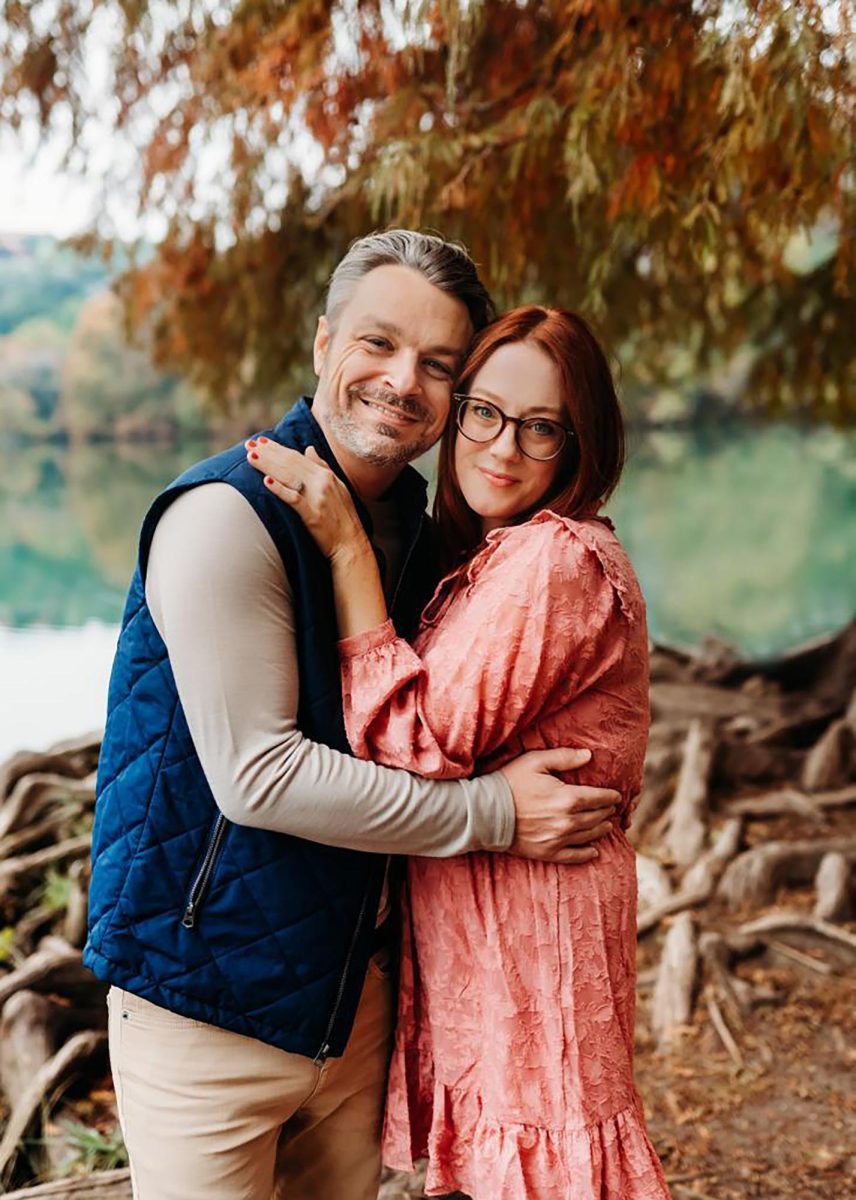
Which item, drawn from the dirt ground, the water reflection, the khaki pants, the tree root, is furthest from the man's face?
the water reflection

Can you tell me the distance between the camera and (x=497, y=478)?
1.68 m

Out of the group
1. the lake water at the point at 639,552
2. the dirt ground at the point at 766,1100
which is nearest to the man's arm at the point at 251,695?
the dirt ground at the point at 766,1100

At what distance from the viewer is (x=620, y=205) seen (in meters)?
3.02

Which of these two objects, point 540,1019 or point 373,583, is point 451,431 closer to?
point 373,583

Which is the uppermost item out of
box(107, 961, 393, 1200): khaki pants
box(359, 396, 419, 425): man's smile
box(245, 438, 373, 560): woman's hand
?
box(359, 396, 419, 425): man's smile

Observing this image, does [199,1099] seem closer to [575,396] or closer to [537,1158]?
[537,1158]

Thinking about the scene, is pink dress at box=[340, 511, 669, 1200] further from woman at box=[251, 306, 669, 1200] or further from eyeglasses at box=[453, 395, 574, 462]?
eyeglasses at box=[453, 395, 574, 462]

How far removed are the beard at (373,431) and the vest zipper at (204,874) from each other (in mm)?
548

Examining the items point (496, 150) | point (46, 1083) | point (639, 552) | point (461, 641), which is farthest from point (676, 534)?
point (461, 641)

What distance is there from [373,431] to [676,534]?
16.7 metres

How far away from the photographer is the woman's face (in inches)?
64.7

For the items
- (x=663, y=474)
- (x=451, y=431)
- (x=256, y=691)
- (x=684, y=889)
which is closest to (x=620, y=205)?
(x=451, y=431)

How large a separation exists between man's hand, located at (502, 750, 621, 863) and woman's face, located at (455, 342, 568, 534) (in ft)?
1.25

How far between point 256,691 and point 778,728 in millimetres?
4422
